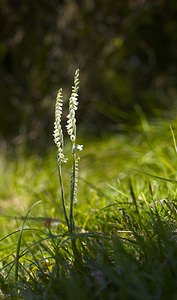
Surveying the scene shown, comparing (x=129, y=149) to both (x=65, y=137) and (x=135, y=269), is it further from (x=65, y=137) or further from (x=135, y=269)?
(x=135, y=269)

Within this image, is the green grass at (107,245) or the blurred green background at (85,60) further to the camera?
the blurred green background at (85,60)

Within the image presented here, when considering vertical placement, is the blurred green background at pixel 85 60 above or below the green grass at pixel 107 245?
above

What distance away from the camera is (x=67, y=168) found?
16.3 ft

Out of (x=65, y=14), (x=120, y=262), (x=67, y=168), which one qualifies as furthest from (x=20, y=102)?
(x=120, y=262)

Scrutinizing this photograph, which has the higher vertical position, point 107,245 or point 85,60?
point 85,60

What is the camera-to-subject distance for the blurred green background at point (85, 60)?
18.7ft

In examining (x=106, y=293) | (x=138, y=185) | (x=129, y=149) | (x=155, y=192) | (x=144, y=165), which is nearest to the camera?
(x=106, y=293)

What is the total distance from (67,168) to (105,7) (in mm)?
1520

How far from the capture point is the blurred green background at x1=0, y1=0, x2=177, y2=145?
18.7ft

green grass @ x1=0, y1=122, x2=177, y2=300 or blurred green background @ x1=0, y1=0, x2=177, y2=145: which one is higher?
blurred green background @ x1=0, y1=0, x2=177, y2=145

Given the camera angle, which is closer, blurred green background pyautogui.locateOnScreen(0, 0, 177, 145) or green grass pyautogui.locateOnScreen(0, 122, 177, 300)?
green grass pyautogui.locateOnScreen(0, 122, 177, 300)

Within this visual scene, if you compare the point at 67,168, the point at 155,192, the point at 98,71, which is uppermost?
the point at 98,71

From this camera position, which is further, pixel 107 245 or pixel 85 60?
pixel 85 60

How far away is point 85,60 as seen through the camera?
5.86 metres
